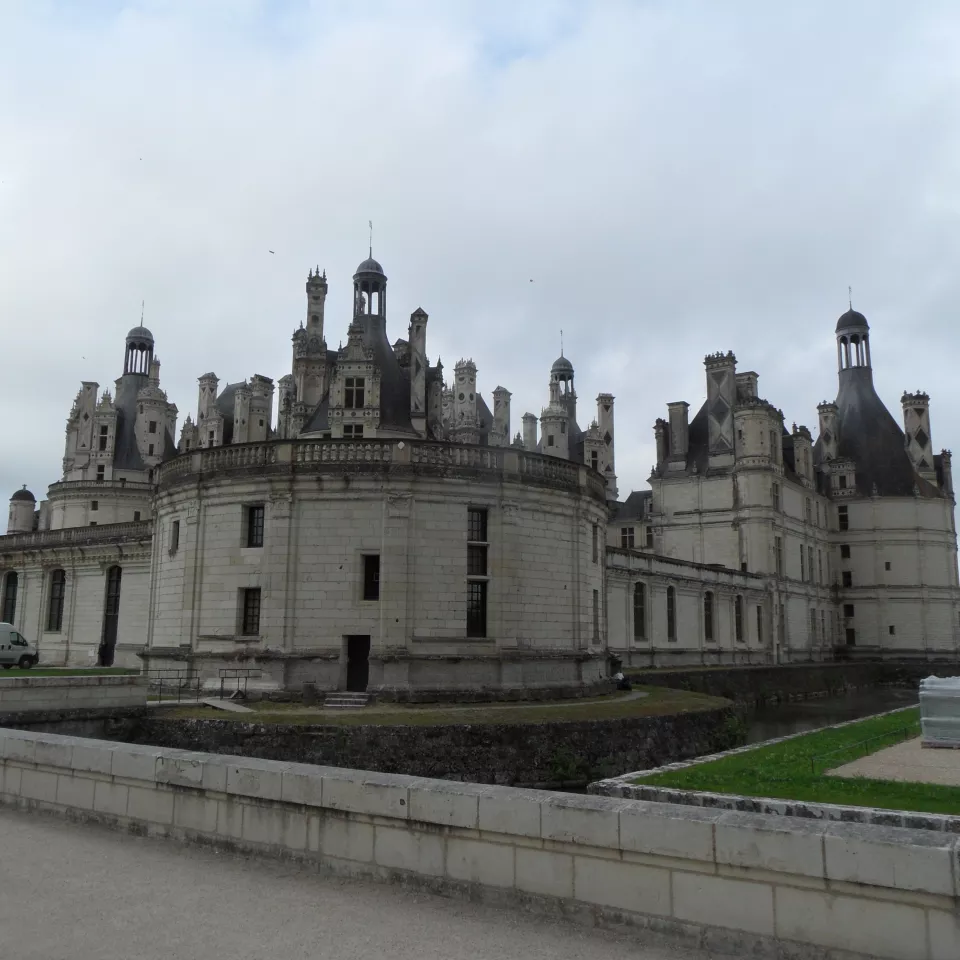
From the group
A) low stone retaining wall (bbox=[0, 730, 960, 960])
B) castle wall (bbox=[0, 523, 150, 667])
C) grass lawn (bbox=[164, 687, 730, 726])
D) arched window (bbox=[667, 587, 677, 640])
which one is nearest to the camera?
low stone retaining wall (bbox=[0, 730, 960, 960])

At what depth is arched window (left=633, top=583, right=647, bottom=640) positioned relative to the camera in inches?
1858

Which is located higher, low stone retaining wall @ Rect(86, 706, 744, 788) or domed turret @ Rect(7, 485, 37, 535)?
domed turret @ Rect(7, 485, 37, 535)

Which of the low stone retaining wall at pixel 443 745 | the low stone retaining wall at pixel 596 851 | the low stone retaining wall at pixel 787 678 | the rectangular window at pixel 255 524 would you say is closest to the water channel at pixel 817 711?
the low stone retaining wall at pixel 787 678

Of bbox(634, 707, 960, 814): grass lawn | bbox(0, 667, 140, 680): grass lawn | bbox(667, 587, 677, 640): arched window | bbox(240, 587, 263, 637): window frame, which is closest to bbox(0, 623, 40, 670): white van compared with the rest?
bbox(0, 667, 140, 680): grass lawn

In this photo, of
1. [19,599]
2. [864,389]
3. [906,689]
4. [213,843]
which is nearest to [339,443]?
[213,843]

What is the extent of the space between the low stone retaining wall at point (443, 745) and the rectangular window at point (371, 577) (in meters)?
6.12

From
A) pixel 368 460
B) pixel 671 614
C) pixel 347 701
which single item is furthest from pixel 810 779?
pixel 671 614

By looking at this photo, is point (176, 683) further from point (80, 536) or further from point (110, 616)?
point (80, 536)

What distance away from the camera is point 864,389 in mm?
77750

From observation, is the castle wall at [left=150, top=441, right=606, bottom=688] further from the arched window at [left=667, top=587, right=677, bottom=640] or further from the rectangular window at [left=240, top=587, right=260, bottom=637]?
the arched window at [left=667, top=587, right=677, bottom=640]

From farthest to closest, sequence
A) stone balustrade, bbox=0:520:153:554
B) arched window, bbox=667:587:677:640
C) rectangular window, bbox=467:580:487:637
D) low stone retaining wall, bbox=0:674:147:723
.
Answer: arched window, bbox=667:587:677:640
stone balustrade, bbox=0:520:153:554
rectangular window, bbox=467:580:487:637
low stone retaining wall, bbox=0:674:147:723

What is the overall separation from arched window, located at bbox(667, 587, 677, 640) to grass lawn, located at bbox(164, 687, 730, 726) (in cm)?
2209

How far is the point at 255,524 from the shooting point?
87.5 feet

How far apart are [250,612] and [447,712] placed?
Answer: 7171mm
